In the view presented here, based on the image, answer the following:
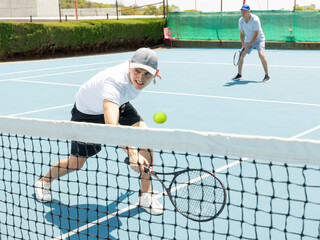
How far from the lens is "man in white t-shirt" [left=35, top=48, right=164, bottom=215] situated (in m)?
3.82

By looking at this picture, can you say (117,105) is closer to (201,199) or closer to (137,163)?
(137,163)

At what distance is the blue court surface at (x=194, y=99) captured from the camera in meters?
4.75

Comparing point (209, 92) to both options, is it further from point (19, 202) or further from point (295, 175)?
point (19, 202)

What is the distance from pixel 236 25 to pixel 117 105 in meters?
18.6

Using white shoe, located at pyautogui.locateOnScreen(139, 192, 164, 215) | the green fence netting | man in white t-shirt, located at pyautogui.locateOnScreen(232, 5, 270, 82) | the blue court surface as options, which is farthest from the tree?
white shoe, located at pyautogui.locateOnScreen(139, 192, 164, 215)

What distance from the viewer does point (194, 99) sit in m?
9.62

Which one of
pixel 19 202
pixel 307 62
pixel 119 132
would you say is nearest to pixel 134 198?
pixel 19 202

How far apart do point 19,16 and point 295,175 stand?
4850 cm

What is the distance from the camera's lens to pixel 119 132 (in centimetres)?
325

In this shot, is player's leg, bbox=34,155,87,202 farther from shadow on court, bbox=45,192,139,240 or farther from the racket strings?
the racket strings

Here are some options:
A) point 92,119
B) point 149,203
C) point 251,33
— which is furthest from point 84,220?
point 251,33

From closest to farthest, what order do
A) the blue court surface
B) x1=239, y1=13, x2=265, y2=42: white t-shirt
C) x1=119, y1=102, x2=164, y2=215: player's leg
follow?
x1=119, y1=102, x2=164, y2=215: player's leg → the blue court surface → x1=239, y1=13, x2=265, y2=42: white t-shirt

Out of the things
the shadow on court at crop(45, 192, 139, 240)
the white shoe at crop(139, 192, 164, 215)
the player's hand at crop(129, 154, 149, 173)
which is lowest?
the shadow on court at crop(45, 192, 139, 240)

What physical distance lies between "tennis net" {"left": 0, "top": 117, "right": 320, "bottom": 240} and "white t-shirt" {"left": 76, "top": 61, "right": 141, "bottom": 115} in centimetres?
40
